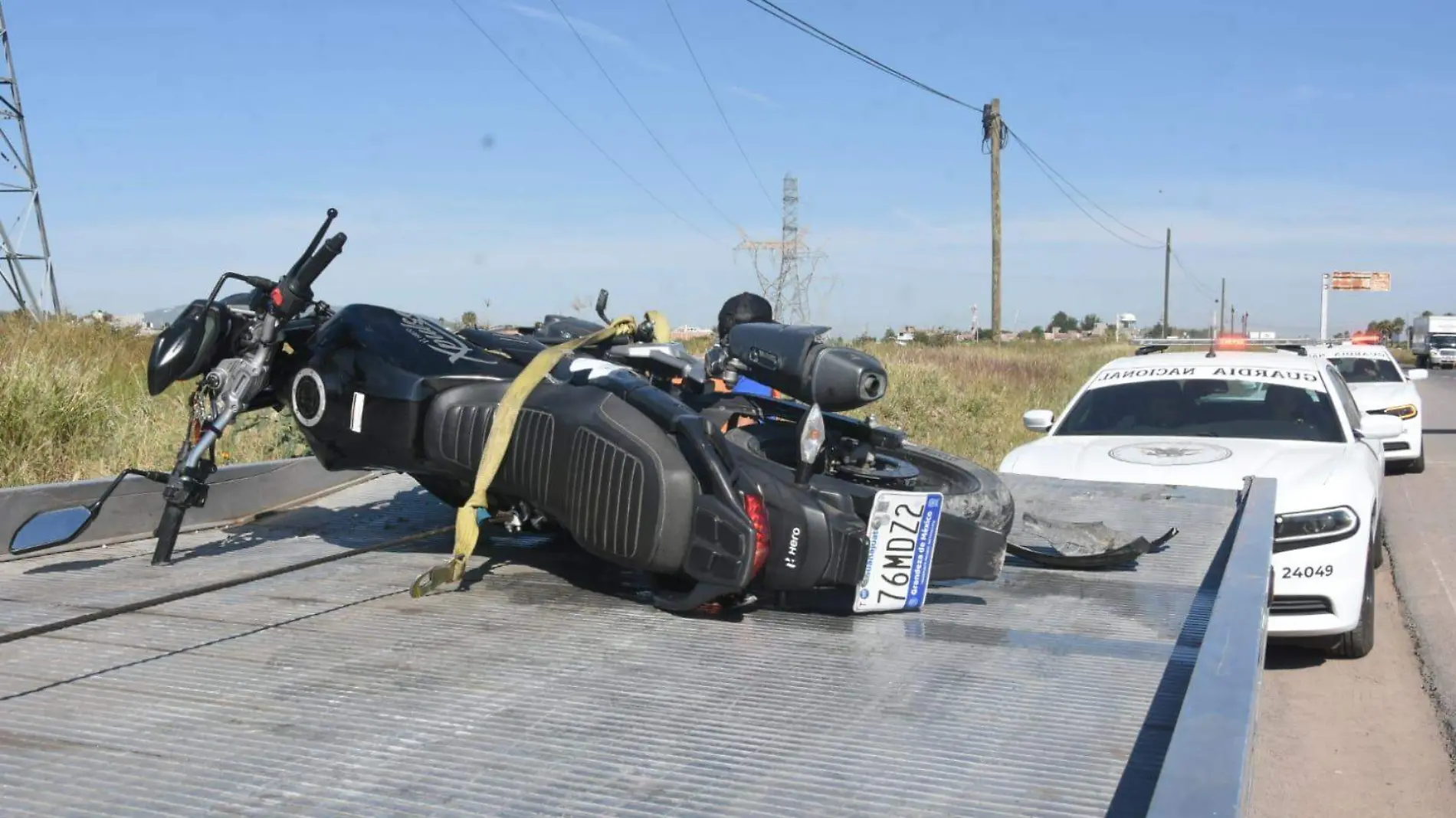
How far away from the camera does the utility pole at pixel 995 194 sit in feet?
95.8

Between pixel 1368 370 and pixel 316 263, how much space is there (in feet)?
49.6

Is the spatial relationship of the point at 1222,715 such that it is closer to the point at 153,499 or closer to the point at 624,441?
the point at 624,441

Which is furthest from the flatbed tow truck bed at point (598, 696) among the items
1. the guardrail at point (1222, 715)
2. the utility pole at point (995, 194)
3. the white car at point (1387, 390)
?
the utility pole at point (995, 194)

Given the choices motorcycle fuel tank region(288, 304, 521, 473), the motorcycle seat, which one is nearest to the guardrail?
the motorcycle seat

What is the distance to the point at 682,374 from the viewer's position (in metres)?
4.17

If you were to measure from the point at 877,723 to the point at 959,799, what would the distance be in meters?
0.41

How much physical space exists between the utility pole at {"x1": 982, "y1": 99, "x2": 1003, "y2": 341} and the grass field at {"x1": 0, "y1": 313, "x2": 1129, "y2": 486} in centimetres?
1308

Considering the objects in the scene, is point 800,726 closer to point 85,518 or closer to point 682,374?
point 682,374

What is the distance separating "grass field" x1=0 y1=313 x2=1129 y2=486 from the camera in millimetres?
6895

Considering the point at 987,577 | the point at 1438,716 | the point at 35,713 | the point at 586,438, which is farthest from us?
the point at 1438,716

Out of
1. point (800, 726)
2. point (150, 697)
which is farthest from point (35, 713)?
point (800, 726)

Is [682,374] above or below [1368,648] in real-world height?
above

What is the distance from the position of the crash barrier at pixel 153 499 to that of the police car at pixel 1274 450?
3656 millimetres

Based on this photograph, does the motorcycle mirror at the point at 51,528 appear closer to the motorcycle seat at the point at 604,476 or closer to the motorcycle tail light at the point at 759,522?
the motorcycle seat at the point at 604,476
